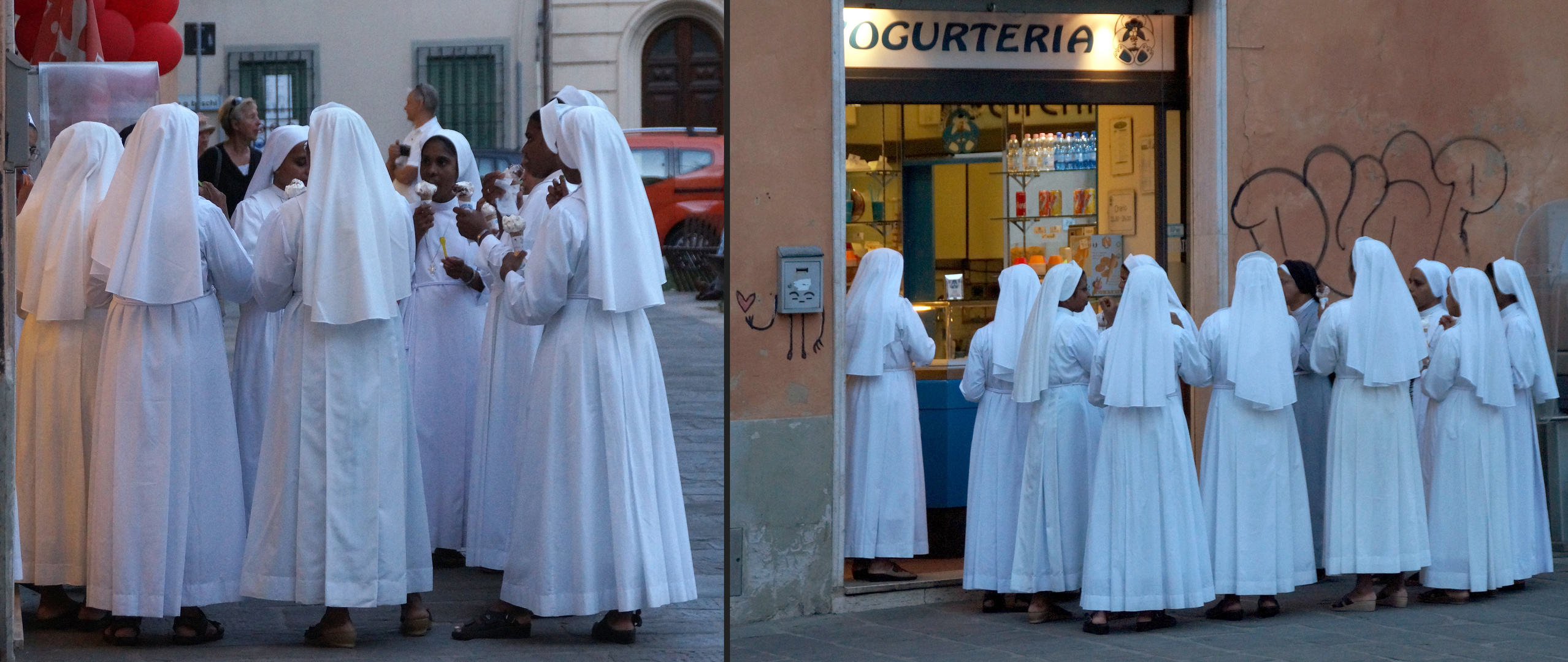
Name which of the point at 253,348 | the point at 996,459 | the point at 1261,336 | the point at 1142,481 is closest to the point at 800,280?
the point at 996,459

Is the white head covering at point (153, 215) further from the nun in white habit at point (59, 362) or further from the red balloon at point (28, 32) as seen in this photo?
the red balloon at point (28, 32)

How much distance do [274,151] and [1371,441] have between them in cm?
508

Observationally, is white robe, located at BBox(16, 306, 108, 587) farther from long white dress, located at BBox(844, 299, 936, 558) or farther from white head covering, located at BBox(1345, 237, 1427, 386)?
white head covering, located at BBox(1345, 237, 1427, 386)

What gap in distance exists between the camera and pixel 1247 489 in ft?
24.4

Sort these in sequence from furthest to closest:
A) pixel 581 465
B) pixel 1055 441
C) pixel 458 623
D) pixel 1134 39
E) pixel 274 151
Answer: pixel 1134 39, pixel 1055 441, pixel 274 151, pixel 458 623, pixel 581 465

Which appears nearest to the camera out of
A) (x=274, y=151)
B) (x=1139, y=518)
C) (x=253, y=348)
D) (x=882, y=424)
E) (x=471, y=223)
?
(x=253, y=348)

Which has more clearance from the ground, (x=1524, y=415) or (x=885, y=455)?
(x=1524, y=415)

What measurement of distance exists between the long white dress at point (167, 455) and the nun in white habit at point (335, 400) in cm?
19

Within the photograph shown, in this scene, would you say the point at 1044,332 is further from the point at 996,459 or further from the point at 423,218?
the point at 423,218

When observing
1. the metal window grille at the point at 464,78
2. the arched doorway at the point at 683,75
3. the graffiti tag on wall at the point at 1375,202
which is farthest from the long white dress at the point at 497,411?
the graffiti tag on wall at the point at 1375,202

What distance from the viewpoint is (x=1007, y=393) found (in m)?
7.81

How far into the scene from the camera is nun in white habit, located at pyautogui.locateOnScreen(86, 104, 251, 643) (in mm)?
5113

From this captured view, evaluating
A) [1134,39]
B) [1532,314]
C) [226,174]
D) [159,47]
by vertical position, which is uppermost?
[1134,39]

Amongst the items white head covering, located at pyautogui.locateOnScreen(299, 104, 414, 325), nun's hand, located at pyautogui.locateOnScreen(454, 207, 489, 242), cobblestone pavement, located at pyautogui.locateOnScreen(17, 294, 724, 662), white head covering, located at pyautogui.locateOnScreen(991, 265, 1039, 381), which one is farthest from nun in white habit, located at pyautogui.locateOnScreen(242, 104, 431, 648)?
white head covering, located at pyautogui.locateOnScreen(991, 265, 1039, 381)
